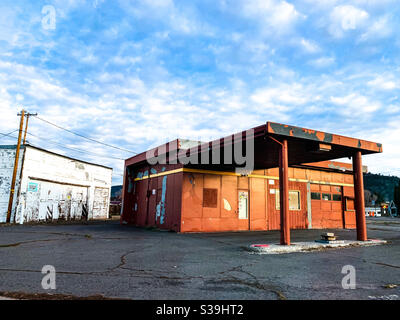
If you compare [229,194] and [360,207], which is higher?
[229,194]

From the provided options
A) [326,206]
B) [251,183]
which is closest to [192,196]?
[251,183]

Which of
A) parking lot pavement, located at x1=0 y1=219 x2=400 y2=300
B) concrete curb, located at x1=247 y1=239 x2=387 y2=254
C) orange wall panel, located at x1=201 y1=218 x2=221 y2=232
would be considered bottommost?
parking lot pavement, located at x1=0 y1=219 x2=400 y2=300

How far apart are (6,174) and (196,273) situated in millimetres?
19299

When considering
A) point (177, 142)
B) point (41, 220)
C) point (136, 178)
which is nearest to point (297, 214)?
A: point (177, 142)

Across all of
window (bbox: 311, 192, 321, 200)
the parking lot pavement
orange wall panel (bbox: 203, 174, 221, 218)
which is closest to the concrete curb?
the parking lot pavement

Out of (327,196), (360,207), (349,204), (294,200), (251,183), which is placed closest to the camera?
(360,207)

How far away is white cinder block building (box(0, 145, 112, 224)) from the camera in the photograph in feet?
62.7

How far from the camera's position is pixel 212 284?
4422 millimetres

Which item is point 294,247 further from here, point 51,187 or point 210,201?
point 51,187

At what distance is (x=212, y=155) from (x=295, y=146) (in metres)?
3.38

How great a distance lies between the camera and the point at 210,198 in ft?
46.9

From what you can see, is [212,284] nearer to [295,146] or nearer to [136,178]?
[295,146]

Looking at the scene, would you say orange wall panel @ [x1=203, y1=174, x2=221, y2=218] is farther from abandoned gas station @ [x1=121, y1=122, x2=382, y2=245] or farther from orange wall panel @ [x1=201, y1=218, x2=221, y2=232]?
orange wall panel @ [x1=201, y1=218, x2=221, y2=232]

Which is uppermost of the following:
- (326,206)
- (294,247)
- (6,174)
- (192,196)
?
(6,174)
